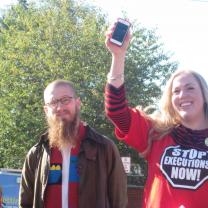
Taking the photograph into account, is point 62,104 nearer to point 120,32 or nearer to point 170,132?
point 120,32

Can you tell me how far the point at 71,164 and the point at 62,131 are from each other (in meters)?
0.27

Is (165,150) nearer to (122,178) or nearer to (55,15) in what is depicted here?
(122,178)

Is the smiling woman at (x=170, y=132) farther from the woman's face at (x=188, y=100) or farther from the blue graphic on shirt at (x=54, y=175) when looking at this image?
the blue graphic on shirt at (x=54, y=175)

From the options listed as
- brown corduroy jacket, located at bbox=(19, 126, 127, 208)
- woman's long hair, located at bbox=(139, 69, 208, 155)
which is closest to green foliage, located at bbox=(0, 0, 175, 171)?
brown corduroy jacket, located at bbox=(19, 126, 127, 208)

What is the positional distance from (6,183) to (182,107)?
6293 mm

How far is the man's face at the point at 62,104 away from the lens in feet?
14.3

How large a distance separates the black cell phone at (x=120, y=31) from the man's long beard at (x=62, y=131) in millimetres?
995

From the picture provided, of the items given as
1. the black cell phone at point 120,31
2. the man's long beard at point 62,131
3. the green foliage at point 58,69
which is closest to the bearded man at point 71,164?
the man's long beard at point 62,131

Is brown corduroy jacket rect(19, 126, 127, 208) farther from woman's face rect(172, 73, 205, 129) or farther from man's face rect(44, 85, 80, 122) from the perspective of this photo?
woman's face rect(172, 73, 205, 129)

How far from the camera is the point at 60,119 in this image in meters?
4.34

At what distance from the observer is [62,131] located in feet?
14.2

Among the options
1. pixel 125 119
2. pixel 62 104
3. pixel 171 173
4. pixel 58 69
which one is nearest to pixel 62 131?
pixel 62 104

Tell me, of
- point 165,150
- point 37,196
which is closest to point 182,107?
point 165,150

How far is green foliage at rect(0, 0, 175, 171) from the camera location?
67.7ft
